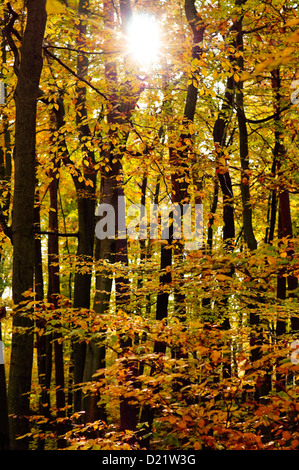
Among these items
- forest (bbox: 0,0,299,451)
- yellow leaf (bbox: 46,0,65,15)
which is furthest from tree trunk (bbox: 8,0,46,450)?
yellow leaf (bbox: 46,0,65,15)

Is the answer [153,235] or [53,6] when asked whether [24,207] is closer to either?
[53,6]

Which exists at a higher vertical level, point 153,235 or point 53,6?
point 53,6

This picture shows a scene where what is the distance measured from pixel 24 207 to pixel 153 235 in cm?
941

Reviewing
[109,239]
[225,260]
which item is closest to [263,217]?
[109,239]

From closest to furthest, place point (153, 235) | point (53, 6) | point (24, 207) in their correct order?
1. point (24, 207)
2. point (53, 6)
3. point (153, 235)

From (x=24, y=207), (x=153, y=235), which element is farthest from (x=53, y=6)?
(x=153, y=235)

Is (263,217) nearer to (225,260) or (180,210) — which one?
(180,210)

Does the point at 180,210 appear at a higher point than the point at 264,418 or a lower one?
higher

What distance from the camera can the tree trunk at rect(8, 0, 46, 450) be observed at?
4602 mm

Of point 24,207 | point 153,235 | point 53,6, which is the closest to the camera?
point 24,207

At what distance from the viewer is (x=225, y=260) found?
14.5 feet

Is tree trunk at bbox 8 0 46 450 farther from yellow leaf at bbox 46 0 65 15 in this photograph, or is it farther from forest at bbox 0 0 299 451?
yellow leaf at bbox 46 0 65 15

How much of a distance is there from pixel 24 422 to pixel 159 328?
Answer: 2075mm

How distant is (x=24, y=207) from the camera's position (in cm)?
A: 466
